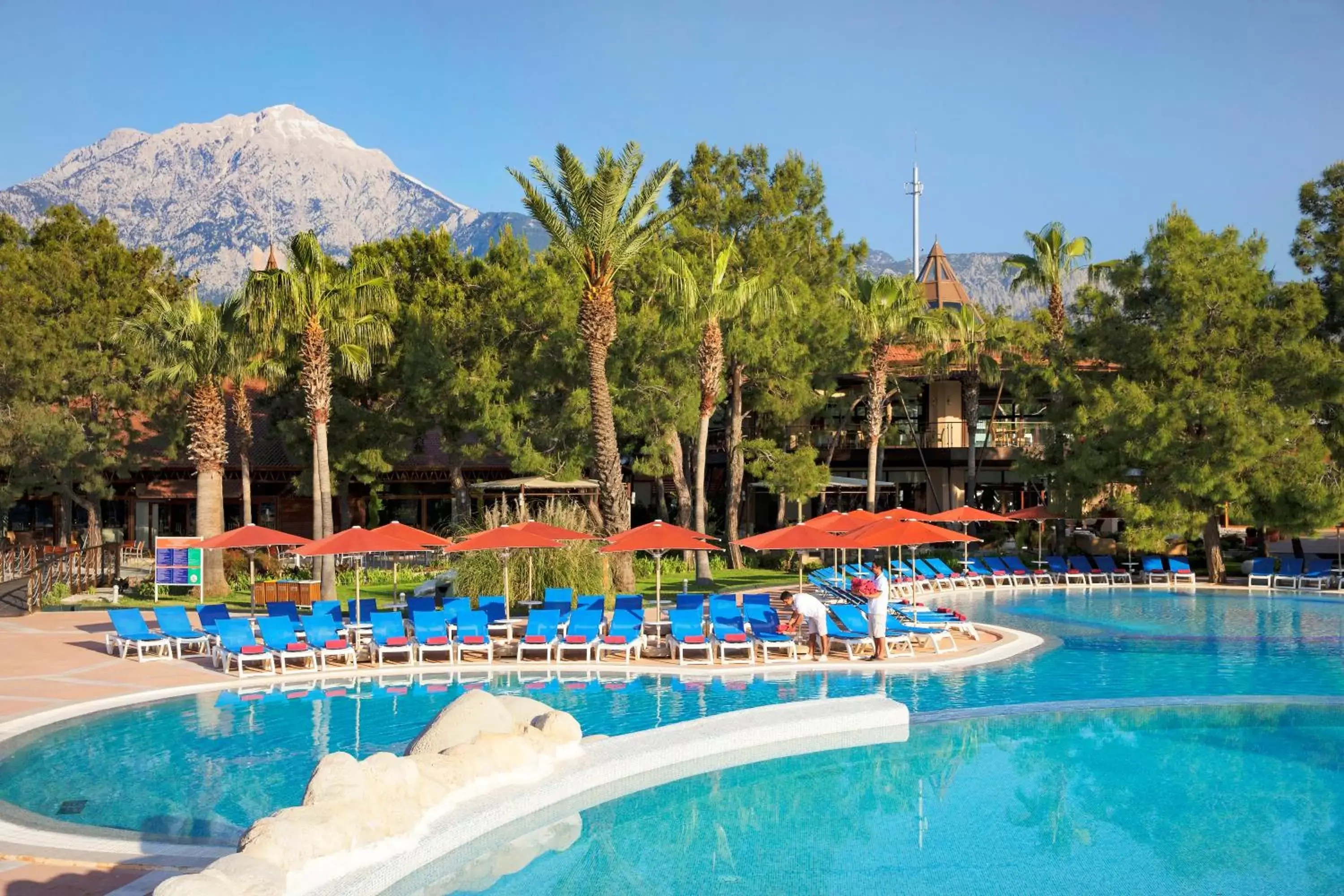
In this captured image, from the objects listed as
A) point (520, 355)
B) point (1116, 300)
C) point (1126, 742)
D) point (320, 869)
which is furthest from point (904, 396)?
point (320, 869)

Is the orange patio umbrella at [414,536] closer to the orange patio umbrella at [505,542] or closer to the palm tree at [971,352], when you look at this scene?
the orange patio umbrella at [505,542]

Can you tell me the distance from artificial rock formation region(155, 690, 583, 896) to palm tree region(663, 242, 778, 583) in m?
16.5

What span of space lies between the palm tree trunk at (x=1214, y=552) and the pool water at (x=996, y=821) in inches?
711

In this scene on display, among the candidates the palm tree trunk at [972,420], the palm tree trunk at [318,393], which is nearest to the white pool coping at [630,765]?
the palm tree trunk at [318,393]

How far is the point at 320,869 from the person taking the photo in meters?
7.01

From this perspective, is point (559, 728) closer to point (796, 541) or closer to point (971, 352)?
point (796, 541)

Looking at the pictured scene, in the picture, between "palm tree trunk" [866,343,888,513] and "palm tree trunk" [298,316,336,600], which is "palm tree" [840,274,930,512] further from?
"palm tree trunk" [298,316,336,600]

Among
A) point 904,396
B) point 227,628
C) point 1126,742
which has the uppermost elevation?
point 904,396

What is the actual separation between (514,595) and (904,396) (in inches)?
867

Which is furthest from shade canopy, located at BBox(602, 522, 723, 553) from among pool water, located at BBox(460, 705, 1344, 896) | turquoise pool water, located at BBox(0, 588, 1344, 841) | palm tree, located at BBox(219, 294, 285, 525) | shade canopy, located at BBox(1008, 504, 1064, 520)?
shade canopy, located at BBox(1008, 504, 1064, 520)

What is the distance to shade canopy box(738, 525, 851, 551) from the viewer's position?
19.2m

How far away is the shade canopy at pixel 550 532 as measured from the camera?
1927cm

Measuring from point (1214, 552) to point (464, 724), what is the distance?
2597cm

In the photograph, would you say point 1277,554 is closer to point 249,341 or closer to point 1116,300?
point 1116,300
